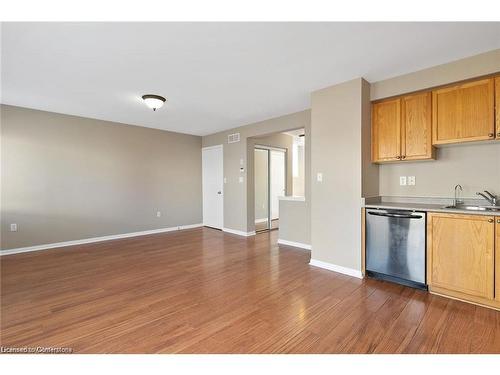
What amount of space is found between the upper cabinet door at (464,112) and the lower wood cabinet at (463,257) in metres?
0.86

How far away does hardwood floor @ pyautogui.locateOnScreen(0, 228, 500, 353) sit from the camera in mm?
1705

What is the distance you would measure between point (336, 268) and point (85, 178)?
474 centimetres

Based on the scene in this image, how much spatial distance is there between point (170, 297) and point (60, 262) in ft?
7.44

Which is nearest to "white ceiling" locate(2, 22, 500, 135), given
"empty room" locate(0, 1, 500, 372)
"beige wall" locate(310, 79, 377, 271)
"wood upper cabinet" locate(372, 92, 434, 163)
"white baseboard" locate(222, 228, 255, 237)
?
"empty room" locate(0, 1, 500, 372)

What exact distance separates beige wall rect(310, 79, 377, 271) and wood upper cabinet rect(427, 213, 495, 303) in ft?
2.40

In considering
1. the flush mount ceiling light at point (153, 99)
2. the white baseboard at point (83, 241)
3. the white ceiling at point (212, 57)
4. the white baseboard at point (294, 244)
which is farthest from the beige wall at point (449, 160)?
the white baseboard at point (83, 241)

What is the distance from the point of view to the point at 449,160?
279 cm

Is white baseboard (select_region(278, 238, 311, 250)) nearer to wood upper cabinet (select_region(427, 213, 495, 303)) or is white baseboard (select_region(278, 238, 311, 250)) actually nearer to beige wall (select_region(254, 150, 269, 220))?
beige wall (select_region(254, 150, 269, 220))

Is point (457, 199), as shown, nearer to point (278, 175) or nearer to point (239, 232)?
point (239, 232)

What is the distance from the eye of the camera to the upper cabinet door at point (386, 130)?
9.51 ft

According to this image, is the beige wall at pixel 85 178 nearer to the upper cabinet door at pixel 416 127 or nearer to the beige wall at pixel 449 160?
the beige wall at pixel 449 160

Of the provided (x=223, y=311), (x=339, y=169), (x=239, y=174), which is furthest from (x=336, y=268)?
(x=239, y=174)
